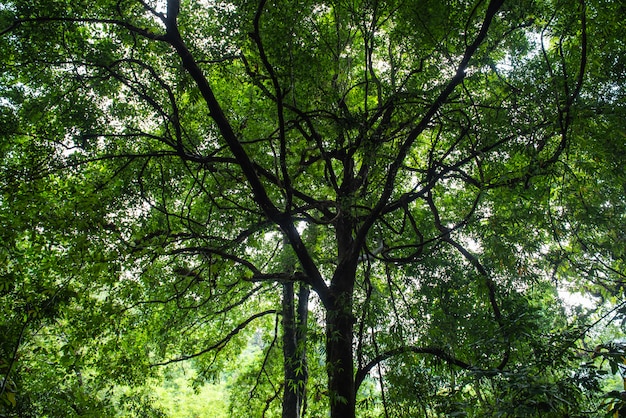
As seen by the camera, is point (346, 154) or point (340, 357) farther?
point (346, 154)

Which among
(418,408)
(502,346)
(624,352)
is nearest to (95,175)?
(418,408)

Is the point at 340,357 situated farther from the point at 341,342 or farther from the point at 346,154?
the point at 346,154

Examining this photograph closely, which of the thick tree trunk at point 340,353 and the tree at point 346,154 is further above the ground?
the tree at point 346,154

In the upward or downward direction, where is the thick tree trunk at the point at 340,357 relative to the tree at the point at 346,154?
downward

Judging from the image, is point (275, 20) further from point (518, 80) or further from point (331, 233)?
point (331, 233)

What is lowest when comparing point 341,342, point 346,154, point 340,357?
point 340,357

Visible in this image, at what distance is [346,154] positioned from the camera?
16.2 ft

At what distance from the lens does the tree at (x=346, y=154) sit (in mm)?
3496

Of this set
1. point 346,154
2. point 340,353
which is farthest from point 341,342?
point 346,154

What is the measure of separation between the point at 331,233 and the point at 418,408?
4090mm

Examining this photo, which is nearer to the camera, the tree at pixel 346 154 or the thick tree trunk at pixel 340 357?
the tree at pixel 346 154

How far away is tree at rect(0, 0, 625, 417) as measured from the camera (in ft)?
11.5

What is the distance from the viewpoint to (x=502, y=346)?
3021mm

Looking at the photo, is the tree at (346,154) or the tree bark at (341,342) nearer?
the tree at (346,154)
